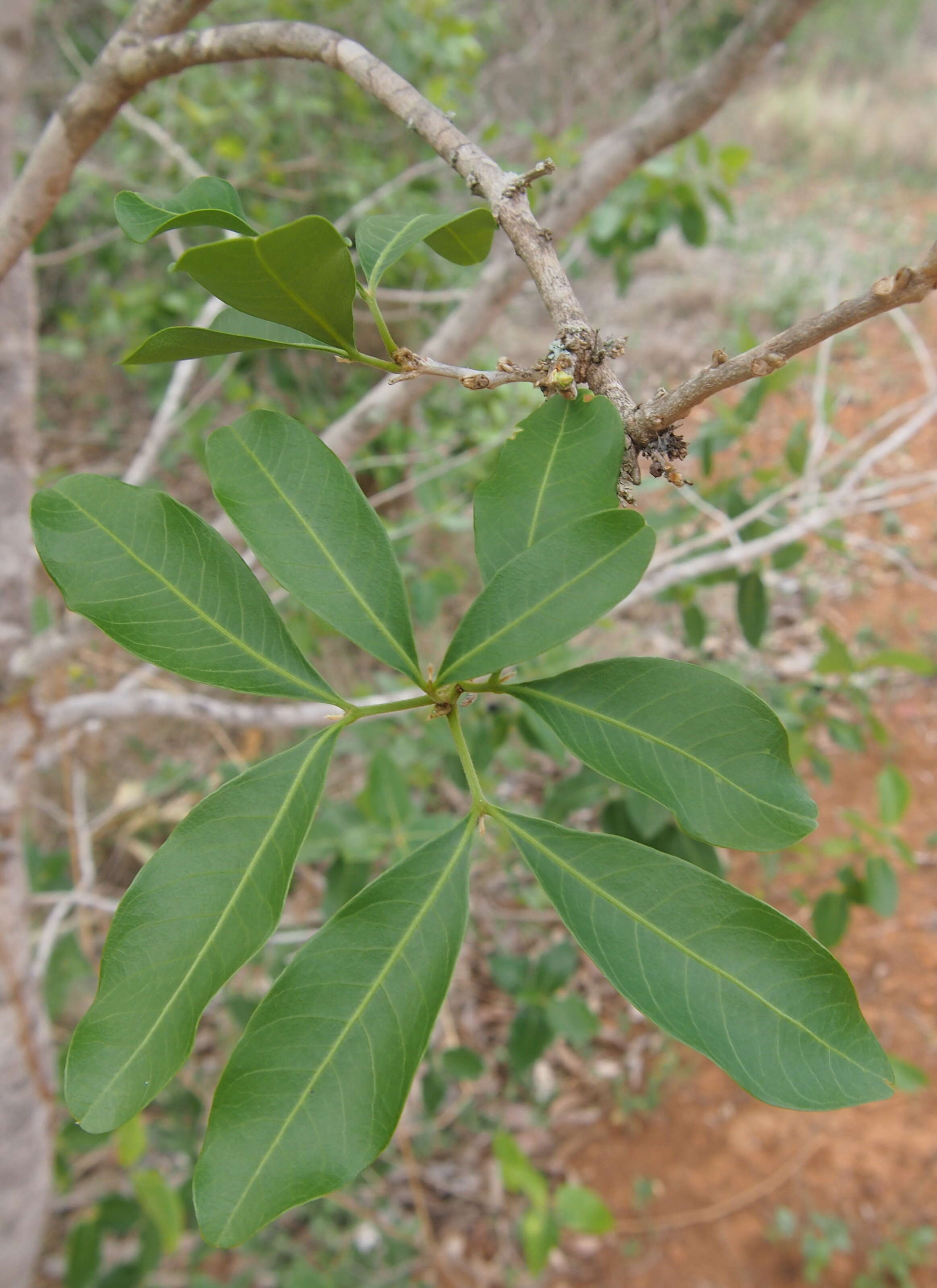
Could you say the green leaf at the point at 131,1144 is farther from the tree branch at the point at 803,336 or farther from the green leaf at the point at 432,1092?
the tree branch at the point at 803,336

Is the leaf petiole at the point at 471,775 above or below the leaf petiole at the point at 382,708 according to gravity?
below

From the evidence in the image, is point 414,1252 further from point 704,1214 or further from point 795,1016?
point 795,1016

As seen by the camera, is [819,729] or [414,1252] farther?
[819,729]

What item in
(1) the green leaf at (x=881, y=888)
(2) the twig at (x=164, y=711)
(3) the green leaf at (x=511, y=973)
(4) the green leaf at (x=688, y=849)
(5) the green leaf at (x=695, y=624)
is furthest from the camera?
(3) the green leaf at (x=511, y=973)

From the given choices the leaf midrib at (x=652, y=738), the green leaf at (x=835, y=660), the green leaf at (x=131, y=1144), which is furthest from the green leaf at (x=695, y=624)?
the green leaf at (x=131, y=1144)

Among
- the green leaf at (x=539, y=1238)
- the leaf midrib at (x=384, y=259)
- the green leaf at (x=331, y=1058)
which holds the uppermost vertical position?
the leaf midrib at (x=384, y=259)

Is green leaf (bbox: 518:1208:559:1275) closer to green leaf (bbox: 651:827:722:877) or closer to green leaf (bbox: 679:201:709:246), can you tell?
green leaf (bbox: 651:827:722:877)

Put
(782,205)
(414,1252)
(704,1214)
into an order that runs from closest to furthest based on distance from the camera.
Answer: (414,1252), (704,1214), (782,205)

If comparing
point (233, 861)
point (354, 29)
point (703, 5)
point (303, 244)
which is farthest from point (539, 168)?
point (703, 5)
